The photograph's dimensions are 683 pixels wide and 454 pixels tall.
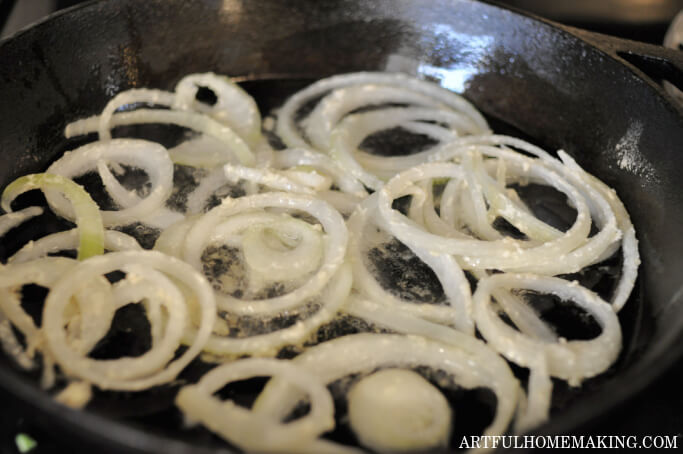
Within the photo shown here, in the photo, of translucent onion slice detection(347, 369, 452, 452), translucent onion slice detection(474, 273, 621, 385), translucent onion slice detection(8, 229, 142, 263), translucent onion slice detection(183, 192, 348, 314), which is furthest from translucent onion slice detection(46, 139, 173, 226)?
translucent onion slice detection(474, 273, 621, 385)

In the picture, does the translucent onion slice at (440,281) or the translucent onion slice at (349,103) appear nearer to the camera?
the translucent onion slice at (440,281)

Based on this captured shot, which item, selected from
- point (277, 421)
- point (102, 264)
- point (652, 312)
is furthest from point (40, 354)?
point (652, 312)

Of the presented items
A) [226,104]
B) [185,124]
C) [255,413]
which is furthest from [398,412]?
[226,104]

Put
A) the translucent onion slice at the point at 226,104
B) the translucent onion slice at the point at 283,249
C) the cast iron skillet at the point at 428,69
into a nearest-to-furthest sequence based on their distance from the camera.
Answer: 1. the translucent onion slice at the point at 283,249
2. the cast iron skillet at the point at 428,69
3. the translucent onion slice at the point at 226,104

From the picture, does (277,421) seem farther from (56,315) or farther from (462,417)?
(56,315)

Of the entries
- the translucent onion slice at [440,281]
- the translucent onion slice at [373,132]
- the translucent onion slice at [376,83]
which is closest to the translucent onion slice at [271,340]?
the translucent onion slice at [440,281]

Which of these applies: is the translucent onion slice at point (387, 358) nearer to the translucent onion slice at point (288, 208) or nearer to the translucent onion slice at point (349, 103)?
the translucent onion slice at point (288, 208)

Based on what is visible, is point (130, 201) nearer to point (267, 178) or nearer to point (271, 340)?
point (267, 178)
